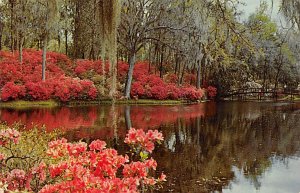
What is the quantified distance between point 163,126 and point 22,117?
617 cm

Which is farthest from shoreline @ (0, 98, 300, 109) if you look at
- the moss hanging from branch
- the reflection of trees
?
the moss hanging from branch

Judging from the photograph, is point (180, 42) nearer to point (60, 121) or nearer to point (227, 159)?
point (60, 121)

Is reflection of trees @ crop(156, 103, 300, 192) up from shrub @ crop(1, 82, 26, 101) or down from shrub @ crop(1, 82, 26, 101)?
down

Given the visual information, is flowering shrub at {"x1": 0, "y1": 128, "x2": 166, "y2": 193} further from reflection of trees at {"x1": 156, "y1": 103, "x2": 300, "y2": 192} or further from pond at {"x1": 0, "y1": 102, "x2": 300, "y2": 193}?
reflection of trees at {"x1": 156, "y1": 103, "x2": 300, "y2": 192}

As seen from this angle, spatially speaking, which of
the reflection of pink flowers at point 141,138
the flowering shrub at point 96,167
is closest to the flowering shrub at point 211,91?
the flowering shrub at point 96,167

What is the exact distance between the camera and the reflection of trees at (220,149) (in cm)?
949

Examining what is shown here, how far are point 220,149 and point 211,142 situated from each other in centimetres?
134

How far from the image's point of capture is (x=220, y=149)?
13070 millimetres

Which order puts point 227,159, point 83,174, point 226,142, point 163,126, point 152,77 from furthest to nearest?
point 152,77 < point 163,126 < point 226,142 < point 227,159 < point 83,174

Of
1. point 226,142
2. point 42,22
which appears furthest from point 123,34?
point 226,142

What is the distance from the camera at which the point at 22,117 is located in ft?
59.4

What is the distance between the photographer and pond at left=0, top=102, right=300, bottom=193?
9.32m

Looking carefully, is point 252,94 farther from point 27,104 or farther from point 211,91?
point 27,104

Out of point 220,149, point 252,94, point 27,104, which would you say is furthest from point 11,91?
point 252,94
